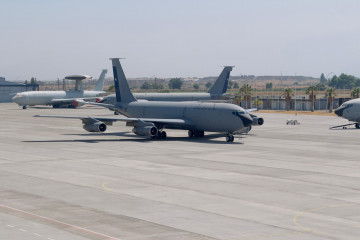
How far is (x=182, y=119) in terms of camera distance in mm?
71625

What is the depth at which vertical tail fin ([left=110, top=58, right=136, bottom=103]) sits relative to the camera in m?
80.7

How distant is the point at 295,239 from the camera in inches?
981

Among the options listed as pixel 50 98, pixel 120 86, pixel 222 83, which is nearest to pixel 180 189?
pixel 120 86

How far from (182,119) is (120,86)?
44.8 ft

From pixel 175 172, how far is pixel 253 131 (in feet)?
130

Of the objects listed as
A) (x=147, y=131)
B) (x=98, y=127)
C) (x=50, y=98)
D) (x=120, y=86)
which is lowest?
(x=147, y=131)

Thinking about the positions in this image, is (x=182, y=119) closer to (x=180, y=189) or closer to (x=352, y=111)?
(x=352, y=111)

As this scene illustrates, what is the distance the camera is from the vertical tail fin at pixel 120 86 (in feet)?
265

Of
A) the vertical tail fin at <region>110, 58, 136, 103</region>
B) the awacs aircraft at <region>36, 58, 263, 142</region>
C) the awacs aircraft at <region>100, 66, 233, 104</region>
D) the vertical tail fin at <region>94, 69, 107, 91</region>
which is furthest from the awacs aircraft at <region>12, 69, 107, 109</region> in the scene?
the awacs aircraft at <region>36, 58, 263, 142</region>

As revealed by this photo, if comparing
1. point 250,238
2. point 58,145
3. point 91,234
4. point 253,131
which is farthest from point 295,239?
point 253,131

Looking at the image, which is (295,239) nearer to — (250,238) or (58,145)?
(250,238)

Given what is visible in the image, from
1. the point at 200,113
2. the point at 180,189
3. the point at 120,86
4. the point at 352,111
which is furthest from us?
the point at 352,111

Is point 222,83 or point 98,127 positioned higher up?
point 222,83

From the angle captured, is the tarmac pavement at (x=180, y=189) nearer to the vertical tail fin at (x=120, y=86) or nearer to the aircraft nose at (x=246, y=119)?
the aircraft nose at (x=246, y=119)
